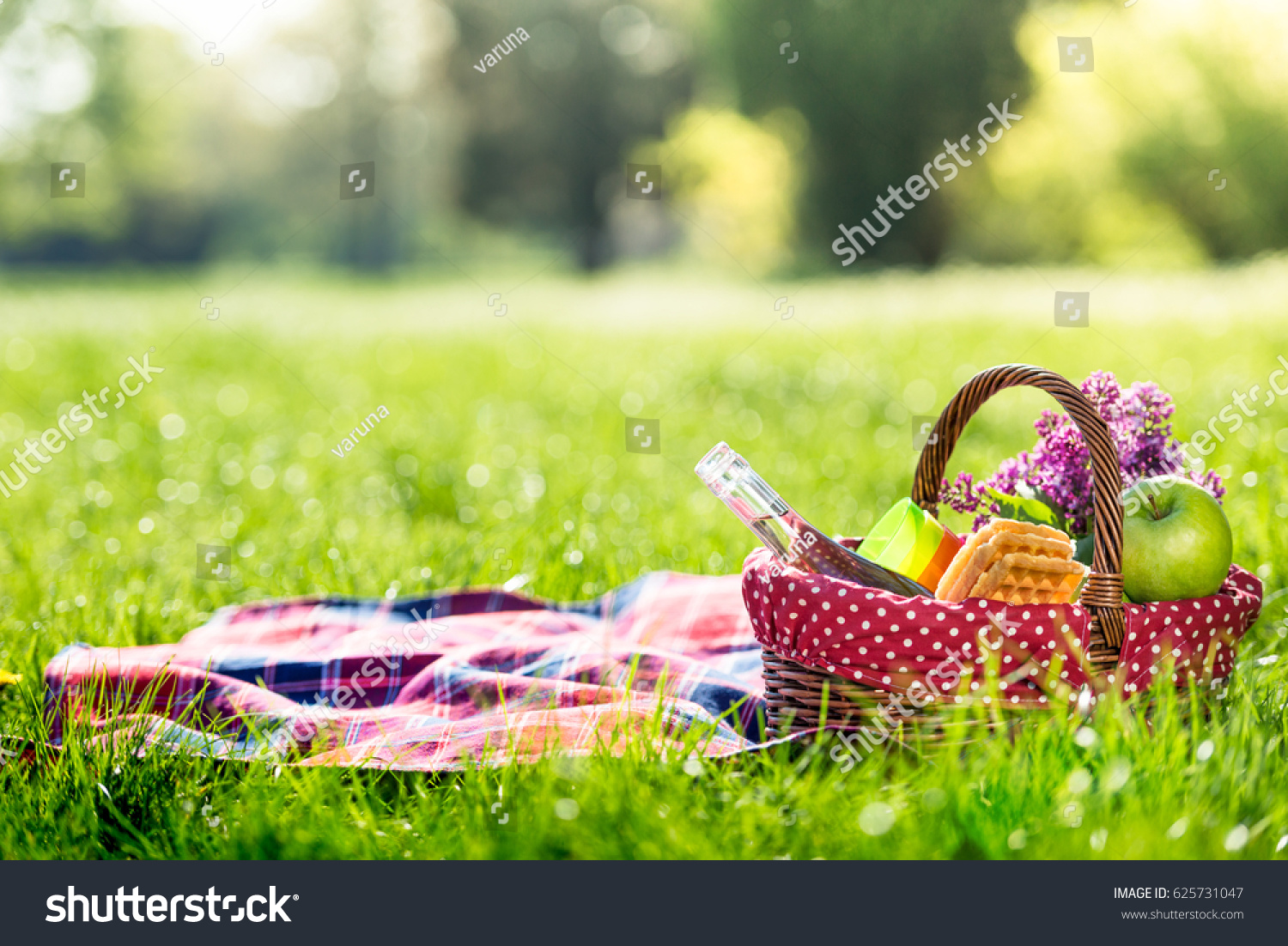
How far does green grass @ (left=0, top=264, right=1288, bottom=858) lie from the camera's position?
1.75 meters

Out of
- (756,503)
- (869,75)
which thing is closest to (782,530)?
(756,503)

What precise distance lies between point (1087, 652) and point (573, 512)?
2532 millimetres

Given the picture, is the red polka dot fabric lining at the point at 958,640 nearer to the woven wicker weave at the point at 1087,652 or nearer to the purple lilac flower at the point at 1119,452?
the woven wicker weave at the point at 1087,652

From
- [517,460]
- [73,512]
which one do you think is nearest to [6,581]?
[73,512]

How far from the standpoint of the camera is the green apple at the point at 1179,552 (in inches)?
83.2

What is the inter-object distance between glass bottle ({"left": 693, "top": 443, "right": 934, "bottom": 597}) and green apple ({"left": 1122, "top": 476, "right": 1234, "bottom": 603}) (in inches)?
15.6

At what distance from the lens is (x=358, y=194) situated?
4363 millimetres

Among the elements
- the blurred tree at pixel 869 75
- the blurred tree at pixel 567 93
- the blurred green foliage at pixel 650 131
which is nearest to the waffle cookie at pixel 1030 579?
the blurred green foliage at pixel 650 131

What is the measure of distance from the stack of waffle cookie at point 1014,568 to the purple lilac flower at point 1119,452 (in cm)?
33

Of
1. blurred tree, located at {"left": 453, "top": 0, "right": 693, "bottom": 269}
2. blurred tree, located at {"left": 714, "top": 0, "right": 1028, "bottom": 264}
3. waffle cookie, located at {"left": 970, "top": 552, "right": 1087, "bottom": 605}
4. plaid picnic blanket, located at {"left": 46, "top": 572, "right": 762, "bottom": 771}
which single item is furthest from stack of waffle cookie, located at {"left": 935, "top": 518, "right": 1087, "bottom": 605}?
blurred tree, located at {"left": 453, "top": 0, "right": 693, "bottom": 269}

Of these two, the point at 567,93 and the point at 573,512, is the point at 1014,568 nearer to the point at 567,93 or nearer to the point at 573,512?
the point at 573,512
